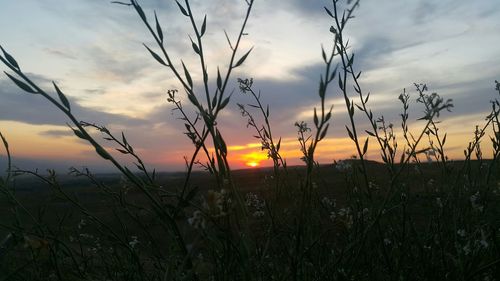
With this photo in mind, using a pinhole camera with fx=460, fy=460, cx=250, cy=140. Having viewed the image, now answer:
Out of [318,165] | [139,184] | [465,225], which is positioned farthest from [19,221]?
[465,225]

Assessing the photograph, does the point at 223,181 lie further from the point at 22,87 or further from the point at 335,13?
the point at 335,13

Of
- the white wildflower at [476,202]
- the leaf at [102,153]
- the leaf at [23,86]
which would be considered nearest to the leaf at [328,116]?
the leaf at [102,153]

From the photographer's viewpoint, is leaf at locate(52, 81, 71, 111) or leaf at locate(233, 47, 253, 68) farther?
leaf at locate(233, 47, 253, 68)

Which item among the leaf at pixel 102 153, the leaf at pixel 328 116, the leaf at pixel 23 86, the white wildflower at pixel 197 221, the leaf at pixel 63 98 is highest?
the leaf at pixel 23 86

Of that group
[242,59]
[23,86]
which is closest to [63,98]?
[23,86]

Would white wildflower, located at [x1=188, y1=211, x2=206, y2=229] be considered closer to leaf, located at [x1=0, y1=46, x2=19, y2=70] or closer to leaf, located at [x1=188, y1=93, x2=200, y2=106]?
leaf, located at [x1=188, y1=93, x2=200, y2=106]

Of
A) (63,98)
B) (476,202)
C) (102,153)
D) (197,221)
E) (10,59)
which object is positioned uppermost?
(10,59)

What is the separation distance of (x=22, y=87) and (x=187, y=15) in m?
0.69

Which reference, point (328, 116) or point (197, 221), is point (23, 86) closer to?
point (197, 221)

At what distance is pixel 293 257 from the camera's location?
171cm

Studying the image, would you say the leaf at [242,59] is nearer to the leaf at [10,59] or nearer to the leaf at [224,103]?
the leaf at [224,103]

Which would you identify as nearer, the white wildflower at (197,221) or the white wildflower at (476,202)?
the white wildflower at (197,221)

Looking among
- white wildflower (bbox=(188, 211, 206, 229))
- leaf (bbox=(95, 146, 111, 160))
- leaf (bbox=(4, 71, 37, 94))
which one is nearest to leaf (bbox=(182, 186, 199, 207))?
white wildflower (bbox=(188, 211, 206, 229))

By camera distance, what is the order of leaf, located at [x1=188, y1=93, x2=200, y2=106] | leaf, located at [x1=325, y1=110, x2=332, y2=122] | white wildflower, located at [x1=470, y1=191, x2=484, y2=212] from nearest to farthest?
leaf, located at [x1=325, y1=110, x2=332, y2=122], leaf, located at [x1=188, y1=93, x2=200, y2=106], white wildflower, located at [x1=470, y1=191, x2=484, y2=212]
